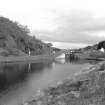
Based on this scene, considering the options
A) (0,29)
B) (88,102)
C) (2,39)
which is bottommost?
(88,102)

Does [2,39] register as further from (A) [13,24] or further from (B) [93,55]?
(B) [93,55]

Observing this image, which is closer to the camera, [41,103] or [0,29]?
[41,103]

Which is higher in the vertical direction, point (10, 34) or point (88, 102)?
point (10, 34)

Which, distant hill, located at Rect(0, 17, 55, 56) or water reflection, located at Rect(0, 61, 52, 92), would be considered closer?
→ water reflection, located at Rect(0, 61, 52, 92)

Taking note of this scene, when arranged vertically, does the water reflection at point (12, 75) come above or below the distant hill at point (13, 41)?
below

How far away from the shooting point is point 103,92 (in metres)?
11.5

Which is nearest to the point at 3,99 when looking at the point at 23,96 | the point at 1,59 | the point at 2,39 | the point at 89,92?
the point at 23,96

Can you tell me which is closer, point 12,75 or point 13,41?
point 12,75

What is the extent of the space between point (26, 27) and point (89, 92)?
124m

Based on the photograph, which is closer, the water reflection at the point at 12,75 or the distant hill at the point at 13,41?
the water reflection at the point at 12,75

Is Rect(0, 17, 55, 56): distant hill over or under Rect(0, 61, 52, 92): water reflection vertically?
over

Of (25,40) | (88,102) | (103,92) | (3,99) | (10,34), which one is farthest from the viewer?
(25,40)

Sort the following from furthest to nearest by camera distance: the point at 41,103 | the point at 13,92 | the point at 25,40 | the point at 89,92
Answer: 1. the point at 25,40
2. the point at 13,92
3. the point at 41,103
4. the point at 89,92

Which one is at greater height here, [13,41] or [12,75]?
[13,41]
